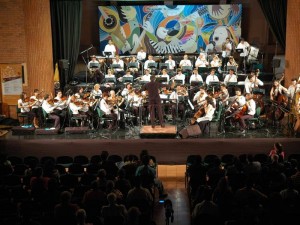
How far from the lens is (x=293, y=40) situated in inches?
696

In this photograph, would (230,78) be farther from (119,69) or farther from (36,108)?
(36,108)

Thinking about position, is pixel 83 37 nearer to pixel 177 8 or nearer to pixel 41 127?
pixel 177 8

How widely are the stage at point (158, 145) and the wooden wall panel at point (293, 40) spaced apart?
3683 mm

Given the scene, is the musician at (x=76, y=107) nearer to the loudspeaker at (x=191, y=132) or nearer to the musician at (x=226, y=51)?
the loudspeaker at (x=191, y=132)

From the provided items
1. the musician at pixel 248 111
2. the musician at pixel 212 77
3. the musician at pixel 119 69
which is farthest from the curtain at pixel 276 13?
the musician at pixel 119 69

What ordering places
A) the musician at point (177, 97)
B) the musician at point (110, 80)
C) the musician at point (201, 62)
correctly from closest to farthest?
the musician at point (177, 97) < the musician at point (110, 80) < the musician at point (201, 62)

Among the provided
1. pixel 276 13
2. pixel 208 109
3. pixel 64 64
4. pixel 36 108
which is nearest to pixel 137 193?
pixel 208 109

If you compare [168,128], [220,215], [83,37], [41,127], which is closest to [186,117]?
[168,128]

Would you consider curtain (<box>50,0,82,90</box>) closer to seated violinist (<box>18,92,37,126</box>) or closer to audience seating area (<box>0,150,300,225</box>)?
seated violinist (<box>18,92,37,126</box>)

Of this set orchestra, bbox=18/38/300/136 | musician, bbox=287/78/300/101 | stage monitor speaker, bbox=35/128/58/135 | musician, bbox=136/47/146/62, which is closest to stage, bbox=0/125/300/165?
stage monitor speaker, bbox=35/128/58/135

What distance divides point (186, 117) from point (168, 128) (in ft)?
7.01

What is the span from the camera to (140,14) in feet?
71.8

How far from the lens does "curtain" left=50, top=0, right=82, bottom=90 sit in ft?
64.8

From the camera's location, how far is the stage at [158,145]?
47.5 ft
